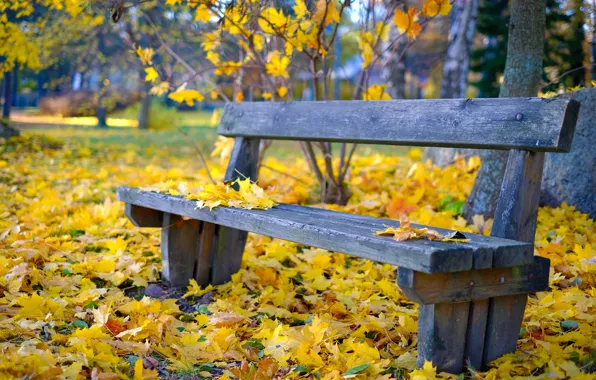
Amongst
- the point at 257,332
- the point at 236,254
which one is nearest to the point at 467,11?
the point at 236,254

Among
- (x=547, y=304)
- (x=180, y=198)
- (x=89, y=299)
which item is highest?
(x=180, y=198)

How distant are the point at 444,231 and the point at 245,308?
1108mm

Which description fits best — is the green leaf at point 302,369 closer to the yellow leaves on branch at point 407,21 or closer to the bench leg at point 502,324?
the bench leg at point 502,324

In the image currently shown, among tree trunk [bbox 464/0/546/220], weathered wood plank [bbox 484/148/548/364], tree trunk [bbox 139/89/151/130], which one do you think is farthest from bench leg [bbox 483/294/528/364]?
tree trunk [bbox 139/89/151/130]

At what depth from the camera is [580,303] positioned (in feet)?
8.29

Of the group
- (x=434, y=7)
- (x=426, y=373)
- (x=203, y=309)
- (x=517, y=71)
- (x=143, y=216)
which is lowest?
(x=203, y=309)

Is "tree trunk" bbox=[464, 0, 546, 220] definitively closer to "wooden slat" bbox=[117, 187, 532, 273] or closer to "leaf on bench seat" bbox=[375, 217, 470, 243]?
"wooden slat" bbox=[117, 187, 532, 273]

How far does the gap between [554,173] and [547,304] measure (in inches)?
69.5

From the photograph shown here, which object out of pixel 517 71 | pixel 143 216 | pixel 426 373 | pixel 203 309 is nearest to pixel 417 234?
pixel 426 373

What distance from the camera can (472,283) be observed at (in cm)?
203

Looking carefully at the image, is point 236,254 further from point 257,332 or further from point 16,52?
point 16,52

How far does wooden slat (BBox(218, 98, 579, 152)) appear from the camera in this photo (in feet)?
7.18

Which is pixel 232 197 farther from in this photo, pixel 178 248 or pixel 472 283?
pixel 472 283

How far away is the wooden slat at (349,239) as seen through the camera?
1.83 meters
